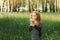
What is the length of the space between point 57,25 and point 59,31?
1.79 meters

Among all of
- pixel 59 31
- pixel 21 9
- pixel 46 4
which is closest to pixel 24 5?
pixel 21 9

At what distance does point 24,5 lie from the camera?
81.4 feet

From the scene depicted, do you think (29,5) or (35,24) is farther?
(29,5)

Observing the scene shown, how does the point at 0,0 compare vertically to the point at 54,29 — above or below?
above

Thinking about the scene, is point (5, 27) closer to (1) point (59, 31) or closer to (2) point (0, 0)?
(1) point (59, 31)

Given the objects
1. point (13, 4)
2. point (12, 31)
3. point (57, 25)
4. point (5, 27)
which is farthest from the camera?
point (13, 4)

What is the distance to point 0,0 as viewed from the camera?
24.5 metres

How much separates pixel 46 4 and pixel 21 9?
2403 mm

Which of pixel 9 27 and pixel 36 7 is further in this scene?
pixel 36 7

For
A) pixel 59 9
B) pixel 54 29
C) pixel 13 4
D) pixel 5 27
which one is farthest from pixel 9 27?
pixel 59 9

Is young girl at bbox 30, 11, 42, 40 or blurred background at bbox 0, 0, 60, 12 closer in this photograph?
young girl at bbox 30, 11, 42, 40

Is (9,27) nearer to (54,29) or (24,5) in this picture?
(54,29)

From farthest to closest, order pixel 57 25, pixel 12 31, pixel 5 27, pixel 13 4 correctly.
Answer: pixel 13 4 < pixel 57 25 < pixel 5 27 < pixel 12 31

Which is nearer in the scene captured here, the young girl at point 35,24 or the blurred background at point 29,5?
the young girl at point 35,24
